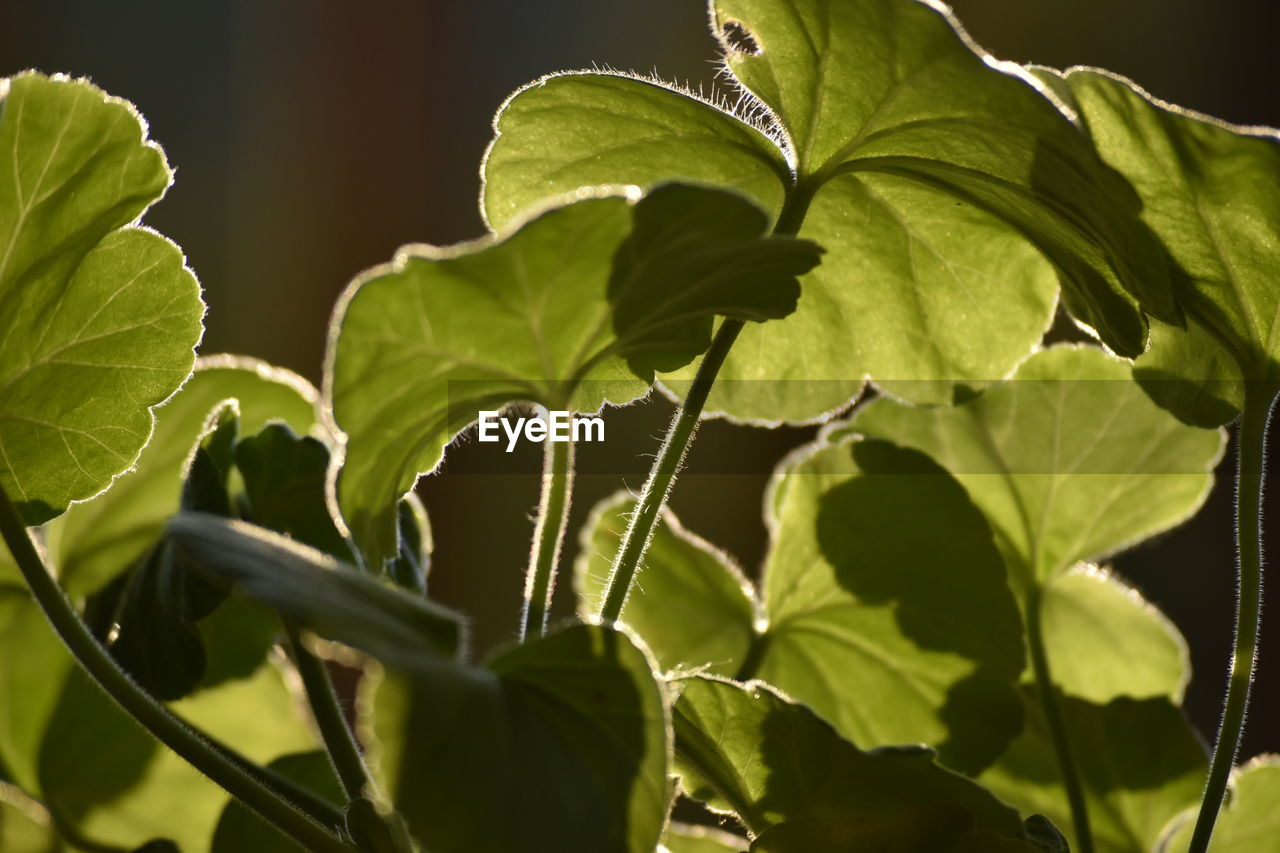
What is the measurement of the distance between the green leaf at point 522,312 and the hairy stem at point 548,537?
0.02 meters

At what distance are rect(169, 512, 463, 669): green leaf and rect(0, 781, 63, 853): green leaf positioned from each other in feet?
1.15

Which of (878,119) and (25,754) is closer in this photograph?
(878,119)

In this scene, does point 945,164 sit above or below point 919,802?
above

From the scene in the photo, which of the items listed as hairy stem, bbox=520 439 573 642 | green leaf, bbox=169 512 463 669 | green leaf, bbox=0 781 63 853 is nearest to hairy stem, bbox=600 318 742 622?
hairy stem, bbox=520 439 573 642

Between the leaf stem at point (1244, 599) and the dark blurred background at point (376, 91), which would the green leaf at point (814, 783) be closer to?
the leaf stem at point (1244, 599)

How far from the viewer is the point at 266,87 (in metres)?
3.14

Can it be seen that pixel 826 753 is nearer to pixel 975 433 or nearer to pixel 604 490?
pixel 975 433

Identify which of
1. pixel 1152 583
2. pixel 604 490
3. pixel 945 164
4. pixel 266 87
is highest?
pixel 945 164

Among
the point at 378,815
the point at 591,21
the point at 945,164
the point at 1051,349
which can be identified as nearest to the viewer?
the point at 378,815

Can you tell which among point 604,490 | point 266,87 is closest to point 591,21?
point 266,87

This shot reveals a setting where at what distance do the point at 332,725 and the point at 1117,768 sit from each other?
0.41 metres

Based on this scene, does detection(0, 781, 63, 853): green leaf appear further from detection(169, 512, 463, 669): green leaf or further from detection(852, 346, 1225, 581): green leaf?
detection(852, 346, 1225, 581): green leaf

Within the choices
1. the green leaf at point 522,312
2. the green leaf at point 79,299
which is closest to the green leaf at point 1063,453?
the green leaf at point 522,312

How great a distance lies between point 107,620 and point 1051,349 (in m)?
0.49
